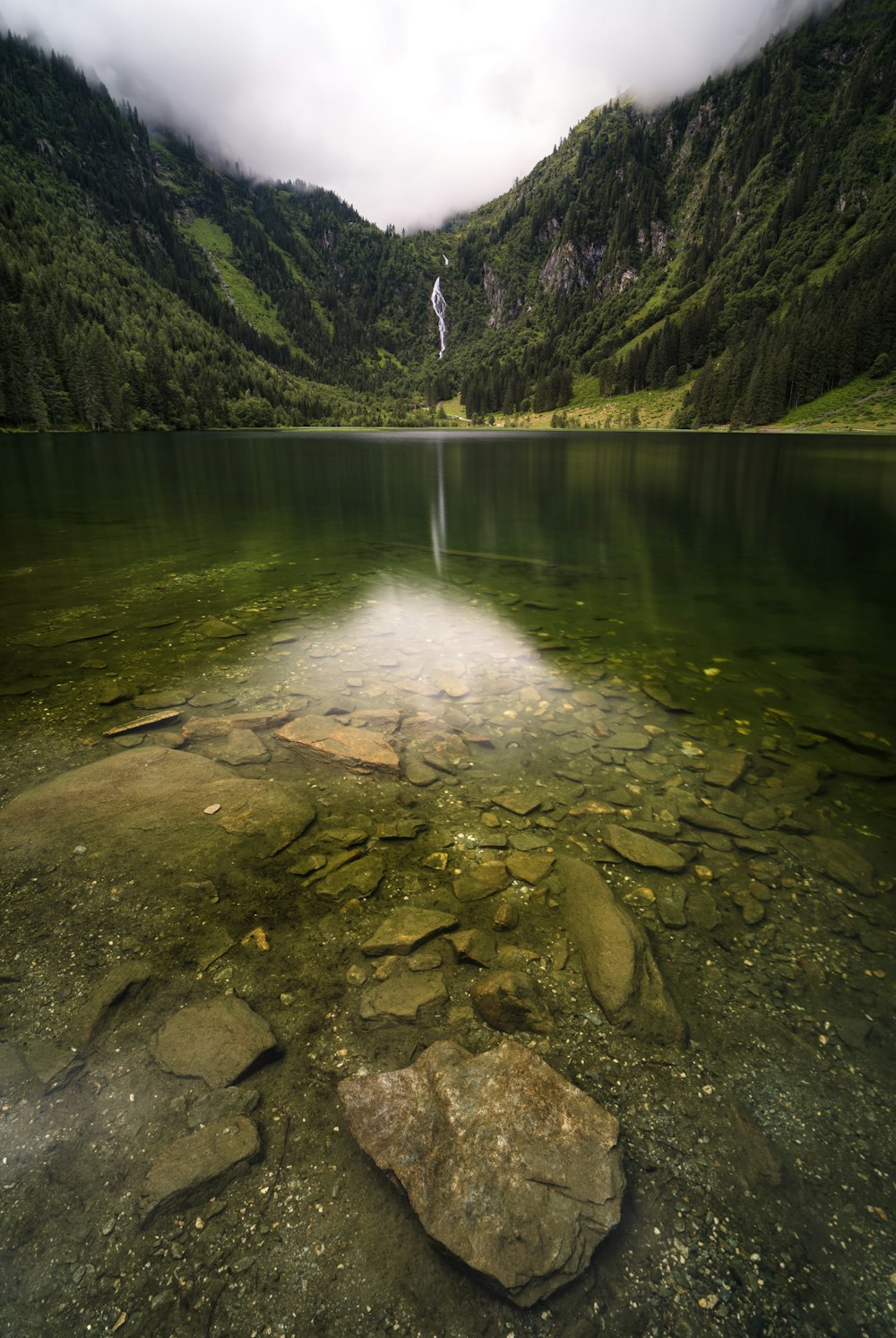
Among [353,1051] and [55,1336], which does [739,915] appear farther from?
[55,1336]

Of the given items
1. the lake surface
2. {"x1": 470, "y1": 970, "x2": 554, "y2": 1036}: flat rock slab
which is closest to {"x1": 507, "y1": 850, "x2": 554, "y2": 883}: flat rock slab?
the lake surface

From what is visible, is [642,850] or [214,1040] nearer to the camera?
[214,1040]

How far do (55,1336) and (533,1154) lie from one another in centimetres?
334

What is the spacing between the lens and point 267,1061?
17.5 ft

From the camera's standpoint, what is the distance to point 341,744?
1077cm

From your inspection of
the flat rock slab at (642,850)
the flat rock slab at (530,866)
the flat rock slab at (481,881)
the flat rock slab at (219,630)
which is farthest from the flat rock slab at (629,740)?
the flat rock slab at (219,630)

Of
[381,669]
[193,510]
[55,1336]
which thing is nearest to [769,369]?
[193,510]

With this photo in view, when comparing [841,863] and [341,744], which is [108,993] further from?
[841,863]

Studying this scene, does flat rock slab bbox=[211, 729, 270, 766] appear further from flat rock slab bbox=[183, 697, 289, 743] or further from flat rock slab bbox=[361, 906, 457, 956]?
flat rock slab bbox=[361, 906, 457, 956]

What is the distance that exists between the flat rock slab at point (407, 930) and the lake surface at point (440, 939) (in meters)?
0.16

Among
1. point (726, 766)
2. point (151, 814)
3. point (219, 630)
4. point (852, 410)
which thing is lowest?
point (726, 766)

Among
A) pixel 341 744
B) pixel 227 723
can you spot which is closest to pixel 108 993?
pixel 341 744

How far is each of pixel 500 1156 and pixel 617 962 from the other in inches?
105

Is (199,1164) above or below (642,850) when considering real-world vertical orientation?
above
